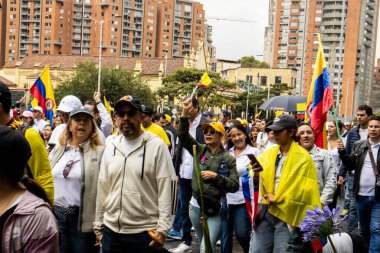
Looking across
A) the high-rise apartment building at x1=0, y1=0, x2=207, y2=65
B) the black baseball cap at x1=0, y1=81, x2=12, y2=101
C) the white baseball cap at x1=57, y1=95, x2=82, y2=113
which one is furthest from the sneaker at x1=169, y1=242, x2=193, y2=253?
the high-rise apartment building at x1=0, y1=0, x2=207, y2=65

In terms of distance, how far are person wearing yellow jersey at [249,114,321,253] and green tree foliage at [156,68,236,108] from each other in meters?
57.1

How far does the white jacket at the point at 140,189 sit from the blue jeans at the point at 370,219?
317cm

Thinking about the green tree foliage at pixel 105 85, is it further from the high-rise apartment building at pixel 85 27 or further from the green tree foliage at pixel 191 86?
the high-rise apartment building at pixel 85 27

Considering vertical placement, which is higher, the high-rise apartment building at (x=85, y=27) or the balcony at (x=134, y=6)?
the balcony at (x=134, y=6)

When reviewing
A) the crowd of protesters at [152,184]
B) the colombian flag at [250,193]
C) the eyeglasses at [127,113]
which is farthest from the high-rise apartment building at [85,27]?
the eyeglasses at [127,113]

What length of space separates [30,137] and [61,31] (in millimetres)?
133286

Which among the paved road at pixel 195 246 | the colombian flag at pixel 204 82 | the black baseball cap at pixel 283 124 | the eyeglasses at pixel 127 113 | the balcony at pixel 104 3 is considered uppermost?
the balcony at pixel 104 3

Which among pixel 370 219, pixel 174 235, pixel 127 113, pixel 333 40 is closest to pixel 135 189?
pixel 127 113

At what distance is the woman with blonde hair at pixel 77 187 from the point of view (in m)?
4.75

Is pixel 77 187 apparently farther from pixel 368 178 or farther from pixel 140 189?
pixel 368 178

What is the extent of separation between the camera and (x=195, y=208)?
652cm

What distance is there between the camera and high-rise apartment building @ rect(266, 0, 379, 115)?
11681cm

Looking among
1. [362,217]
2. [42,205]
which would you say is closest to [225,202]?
[362,217]

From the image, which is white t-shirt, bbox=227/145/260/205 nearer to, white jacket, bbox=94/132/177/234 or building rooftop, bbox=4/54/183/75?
white jacket, bbox=94/132/177/234
